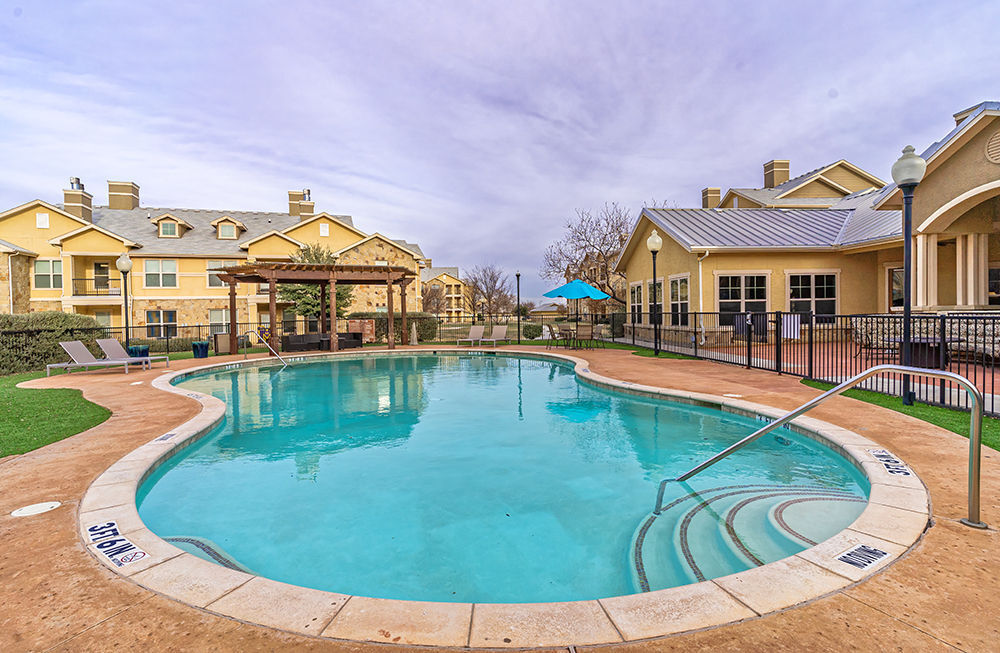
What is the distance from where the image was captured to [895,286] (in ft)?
51.8

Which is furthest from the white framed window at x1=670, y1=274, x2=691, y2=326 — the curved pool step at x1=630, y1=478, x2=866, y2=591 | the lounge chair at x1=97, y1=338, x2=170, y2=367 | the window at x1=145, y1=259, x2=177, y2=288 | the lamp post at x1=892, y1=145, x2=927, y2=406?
the window at x1=145, y1=259, x2=177, y2=288

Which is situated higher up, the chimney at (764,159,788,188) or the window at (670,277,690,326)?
the chimney at (764,159,788,188)

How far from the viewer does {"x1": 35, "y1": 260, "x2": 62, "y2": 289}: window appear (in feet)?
85.8

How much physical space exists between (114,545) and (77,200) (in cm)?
3500

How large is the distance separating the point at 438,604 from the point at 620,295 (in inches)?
1302

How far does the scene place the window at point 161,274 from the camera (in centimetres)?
2697

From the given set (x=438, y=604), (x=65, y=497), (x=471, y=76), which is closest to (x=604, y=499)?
(x=438, y=604)

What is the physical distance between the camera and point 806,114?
81.4 feet

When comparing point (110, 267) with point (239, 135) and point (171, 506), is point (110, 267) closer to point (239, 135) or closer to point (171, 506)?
point (239, 135)

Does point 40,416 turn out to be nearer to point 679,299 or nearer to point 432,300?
point 679,299

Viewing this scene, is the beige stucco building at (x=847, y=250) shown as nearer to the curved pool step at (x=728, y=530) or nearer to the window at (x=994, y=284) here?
the window at (x=994, y=284)

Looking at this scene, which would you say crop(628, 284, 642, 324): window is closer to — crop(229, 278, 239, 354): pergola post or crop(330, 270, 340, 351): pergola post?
crop(330, 270, 340, 351): pergola post

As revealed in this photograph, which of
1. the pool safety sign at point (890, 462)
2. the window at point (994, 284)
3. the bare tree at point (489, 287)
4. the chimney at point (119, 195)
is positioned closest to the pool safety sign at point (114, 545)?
the pool safety sign at point (890, 462)

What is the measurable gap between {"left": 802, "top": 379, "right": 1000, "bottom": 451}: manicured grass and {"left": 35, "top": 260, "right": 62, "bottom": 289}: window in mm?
36543
